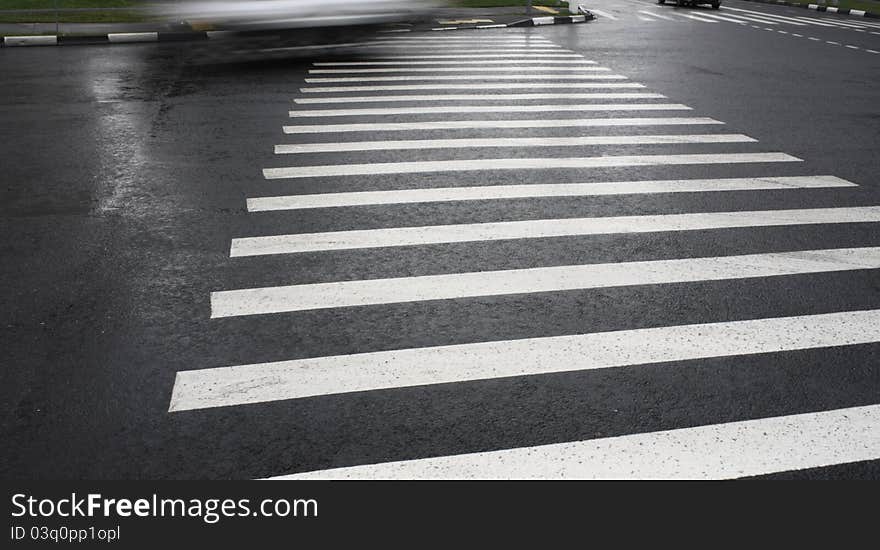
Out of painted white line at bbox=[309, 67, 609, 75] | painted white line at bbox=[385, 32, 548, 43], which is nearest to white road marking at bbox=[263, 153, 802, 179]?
painted white line at bbox=[309, 67, 609, 75]

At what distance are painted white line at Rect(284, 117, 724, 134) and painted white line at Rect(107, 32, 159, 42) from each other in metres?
8.77

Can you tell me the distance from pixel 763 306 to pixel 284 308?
274 cm

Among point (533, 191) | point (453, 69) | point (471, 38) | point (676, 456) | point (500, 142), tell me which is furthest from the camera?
point (471, 38)

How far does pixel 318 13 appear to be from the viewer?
13281 millimetres

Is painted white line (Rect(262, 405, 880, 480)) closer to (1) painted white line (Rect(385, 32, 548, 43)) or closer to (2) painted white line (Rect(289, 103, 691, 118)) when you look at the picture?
(2) painted white line (Rect(289, 103, 691, 118))

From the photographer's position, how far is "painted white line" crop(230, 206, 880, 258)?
5.70 m

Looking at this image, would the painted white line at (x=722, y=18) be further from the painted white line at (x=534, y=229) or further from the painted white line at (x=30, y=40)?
the painted white line at (x=534, y=229)

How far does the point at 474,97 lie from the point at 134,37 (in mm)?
8500

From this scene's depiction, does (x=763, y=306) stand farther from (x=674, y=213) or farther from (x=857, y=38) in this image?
(x=857, y=38)

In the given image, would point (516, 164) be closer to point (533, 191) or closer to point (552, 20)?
point (533, 191)

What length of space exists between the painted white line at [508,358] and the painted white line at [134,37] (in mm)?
14063

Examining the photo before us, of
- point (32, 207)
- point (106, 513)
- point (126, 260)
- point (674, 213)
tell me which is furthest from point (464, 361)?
point (32, 207)

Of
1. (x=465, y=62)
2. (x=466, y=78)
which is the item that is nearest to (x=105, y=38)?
(x=465, y=62)

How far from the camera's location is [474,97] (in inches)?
441
